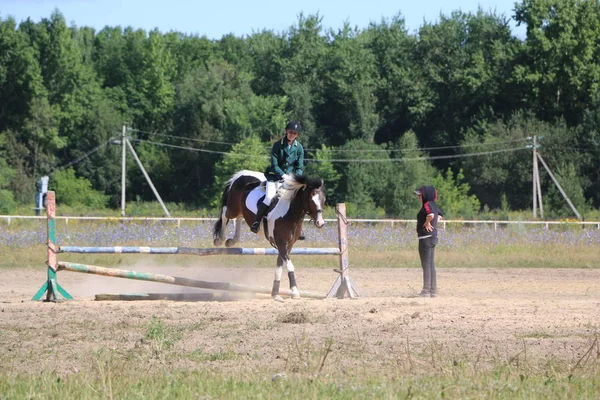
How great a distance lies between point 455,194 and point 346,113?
47.9ft

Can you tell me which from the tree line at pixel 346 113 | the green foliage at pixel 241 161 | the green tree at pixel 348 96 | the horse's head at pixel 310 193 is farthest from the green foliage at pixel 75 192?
the horse's head at pixel 310 193

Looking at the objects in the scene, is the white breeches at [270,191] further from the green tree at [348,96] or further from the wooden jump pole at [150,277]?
the green tree at [348,96]

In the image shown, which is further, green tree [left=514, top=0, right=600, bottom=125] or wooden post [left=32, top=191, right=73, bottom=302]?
green tree [left=514, top=0, right=600, bottom=125]

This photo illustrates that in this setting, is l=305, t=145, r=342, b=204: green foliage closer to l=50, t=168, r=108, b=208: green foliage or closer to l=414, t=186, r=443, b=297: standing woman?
l=50, t=168, r=108, b=208: green foliage

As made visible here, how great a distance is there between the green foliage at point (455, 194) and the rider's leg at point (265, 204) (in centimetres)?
3855

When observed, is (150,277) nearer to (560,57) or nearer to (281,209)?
(281,209)

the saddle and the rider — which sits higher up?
the rider

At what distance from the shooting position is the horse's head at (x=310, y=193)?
49.2ft

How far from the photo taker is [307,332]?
11.4 metres

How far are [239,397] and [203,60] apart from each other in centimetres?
A: 8476

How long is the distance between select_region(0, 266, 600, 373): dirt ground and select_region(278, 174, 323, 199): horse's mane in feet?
5.87

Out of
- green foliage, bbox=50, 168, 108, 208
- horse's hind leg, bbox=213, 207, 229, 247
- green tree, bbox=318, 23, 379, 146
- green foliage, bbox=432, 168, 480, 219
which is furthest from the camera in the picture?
green tree, bbox=318, 23, 379, 146

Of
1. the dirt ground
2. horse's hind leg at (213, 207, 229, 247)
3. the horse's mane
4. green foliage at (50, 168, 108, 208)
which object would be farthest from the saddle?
green foliage at (50, 168, 108, 208)

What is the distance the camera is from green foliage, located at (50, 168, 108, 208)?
68000 millimetres
